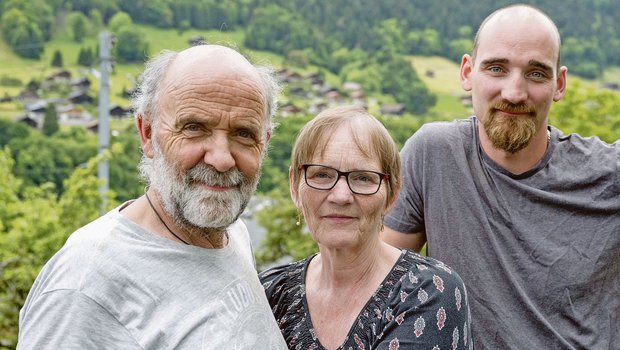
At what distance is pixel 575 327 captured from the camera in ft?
9.80

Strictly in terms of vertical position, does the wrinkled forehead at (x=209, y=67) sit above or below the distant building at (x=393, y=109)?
above

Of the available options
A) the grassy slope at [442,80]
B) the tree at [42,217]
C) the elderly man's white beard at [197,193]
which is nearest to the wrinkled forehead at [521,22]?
the elderly man's white beard at [197,193]

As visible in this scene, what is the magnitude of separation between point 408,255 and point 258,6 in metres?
57.0

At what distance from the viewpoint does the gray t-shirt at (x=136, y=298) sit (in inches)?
84.0

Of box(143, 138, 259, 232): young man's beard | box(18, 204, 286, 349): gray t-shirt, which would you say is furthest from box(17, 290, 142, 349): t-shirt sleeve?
box(143, 138, 259, 232): young man's beard

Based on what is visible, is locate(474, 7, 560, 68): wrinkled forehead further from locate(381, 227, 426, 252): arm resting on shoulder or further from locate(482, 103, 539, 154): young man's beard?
locate(381, 227, 426, 252): arm resting on shoulder

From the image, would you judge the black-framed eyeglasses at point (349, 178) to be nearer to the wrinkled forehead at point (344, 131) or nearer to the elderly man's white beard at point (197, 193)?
the wrinkled forehead at point (344, 131)

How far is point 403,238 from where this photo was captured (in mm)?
3201

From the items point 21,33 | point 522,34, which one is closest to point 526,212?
point 522,34

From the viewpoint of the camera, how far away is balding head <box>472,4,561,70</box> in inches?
119

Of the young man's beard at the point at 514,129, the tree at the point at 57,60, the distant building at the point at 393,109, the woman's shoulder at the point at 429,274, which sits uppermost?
the young man's beard at the point at 514,129

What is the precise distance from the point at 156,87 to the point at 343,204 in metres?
0.65

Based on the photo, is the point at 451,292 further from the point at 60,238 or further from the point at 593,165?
the point at 60,238

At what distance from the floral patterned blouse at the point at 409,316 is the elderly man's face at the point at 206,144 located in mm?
456
